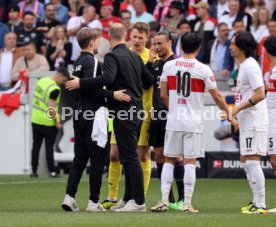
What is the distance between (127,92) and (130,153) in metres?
0.76

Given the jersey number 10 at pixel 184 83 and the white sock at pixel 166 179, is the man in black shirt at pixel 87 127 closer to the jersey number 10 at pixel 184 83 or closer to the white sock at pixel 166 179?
the white sock at pixel 166 179

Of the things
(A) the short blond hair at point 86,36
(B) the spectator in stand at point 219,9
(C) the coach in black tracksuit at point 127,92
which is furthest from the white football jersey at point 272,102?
(B) the spectator in stand at point 219,9

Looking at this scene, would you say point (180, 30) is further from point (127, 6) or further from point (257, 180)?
point (257, 180)

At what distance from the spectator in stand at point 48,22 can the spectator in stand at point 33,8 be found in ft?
2.58

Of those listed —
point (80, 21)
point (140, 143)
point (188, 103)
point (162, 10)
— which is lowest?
point (140, 143)

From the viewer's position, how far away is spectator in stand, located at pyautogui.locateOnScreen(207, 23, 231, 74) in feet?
74.2

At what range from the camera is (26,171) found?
22.6m

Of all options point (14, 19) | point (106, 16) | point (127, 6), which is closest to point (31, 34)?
point (14, 19)

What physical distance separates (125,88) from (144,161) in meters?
1.51

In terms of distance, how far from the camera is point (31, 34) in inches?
996

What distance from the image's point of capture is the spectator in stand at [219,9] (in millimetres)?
24453

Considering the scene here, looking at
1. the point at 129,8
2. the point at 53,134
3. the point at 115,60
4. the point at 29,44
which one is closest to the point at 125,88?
the point at 115,60

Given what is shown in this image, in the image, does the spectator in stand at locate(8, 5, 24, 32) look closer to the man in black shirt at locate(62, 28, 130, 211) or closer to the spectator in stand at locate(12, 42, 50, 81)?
the spectator in stand at locate(12, 42, 50, 81)

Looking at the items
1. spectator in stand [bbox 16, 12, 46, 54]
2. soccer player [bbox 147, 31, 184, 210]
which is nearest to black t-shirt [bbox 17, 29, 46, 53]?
spectator in stand [bbox 16, 12, 46, 54]
